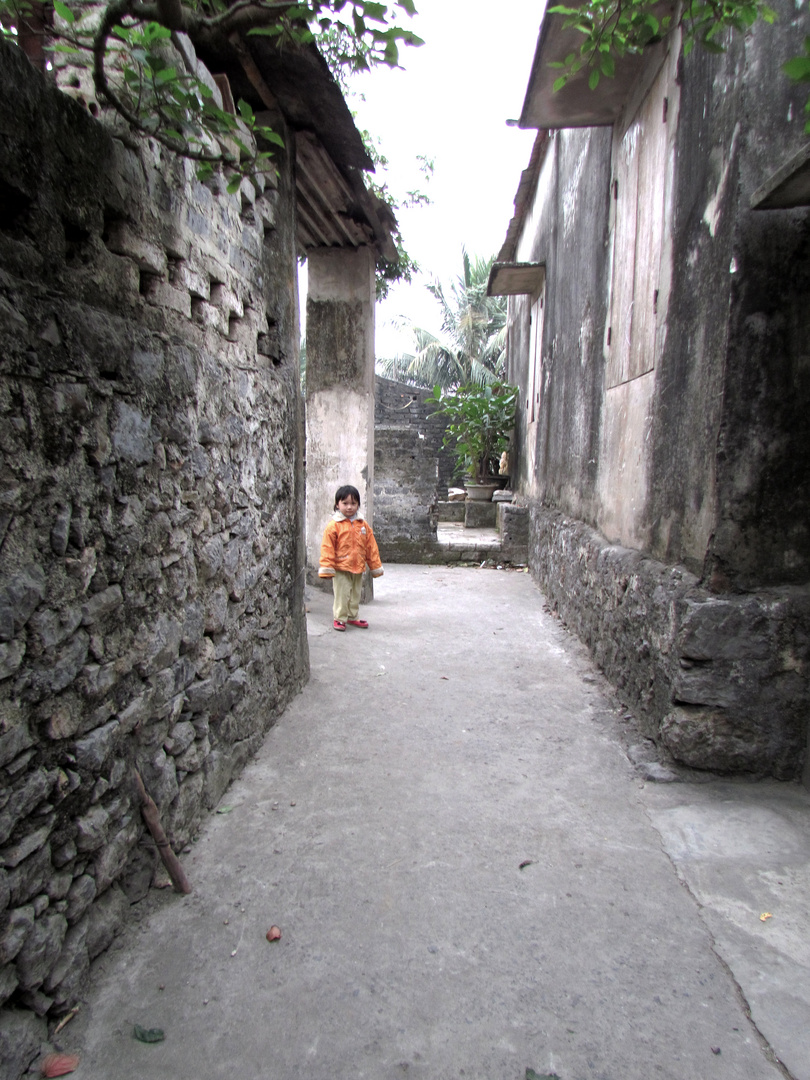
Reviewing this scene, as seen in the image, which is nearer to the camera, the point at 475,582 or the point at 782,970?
the point at 782,970

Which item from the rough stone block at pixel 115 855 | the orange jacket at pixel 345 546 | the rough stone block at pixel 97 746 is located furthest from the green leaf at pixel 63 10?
the orange jacket at pixel 345 546

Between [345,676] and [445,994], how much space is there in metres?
2.70

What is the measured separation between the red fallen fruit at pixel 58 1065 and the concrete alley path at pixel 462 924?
0.04 m

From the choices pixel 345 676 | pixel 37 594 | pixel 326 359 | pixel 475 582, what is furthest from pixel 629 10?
pixel 475 582

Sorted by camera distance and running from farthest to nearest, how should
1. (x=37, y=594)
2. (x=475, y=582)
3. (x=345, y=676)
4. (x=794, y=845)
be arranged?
(x=475, y=582), (x=345, y=676), (x=794, y=845), (x=37, y=594)

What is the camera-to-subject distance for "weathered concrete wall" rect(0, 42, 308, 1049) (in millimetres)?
1575

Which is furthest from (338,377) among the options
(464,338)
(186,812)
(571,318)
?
(464,338)

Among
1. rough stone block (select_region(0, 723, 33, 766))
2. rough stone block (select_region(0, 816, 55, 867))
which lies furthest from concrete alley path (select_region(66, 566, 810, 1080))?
rough stone block (select_region(0, 723, 33, 766))

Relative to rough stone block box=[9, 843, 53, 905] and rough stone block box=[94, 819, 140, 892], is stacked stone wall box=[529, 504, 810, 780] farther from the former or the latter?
rough stone block box=[9, 843, 53, 905]

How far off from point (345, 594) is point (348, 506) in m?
0.76

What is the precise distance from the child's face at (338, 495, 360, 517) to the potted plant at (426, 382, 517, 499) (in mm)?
5513

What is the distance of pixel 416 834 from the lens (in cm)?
260

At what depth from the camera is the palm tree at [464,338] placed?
26.8m

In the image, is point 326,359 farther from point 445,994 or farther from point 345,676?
point 445,994
